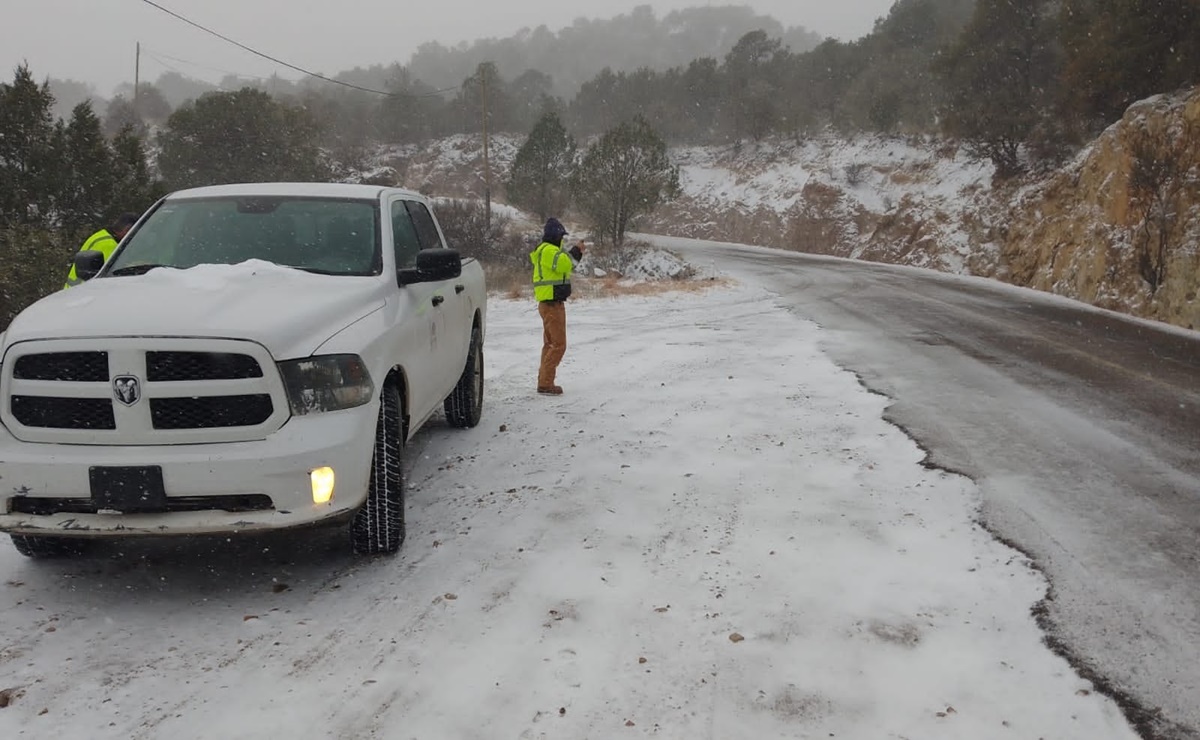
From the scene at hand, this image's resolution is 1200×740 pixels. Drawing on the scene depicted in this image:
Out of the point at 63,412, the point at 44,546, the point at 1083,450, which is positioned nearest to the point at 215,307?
the point at 63,412

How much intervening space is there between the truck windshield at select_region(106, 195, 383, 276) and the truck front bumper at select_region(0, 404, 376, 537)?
1.50 metres

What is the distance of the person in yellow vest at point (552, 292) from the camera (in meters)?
7.49

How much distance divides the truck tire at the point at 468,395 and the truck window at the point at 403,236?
3.73ft

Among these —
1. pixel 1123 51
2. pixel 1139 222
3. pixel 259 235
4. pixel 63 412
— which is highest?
pixel 1123 51

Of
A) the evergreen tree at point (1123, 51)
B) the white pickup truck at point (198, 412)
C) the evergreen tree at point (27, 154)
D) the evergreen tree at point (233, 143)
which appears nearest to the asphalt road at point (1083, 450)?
the white pickup truck at point (198, 412)

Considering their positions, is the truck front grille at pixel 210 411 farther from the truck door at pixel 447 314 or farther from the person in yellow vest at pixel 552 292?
the person in yellow vest at pixel 552 292

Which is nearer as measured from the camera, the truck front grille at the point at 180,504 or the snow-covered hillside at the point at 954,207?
the truck front grille at the point at 180,504

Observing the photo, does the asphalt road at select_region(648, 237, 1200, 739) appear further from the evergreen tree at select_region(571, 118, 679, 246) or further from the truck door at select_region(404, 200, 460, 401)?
the evergreen tree at select_region(571, 118, 679, 246)

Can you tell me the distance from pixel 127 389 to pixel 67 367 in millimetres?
302

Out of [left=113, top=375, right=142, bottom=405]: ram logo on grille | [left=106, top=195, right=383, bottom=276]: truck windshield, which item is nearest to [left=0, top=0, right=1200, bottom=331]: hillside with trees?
[left=106, top=195, right=383, bottom=276]: truck windshield

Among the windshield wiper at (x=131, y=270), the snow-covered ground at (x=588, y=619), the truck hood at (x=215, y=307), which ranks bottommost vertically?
the snow-covered ground at (x=588, y=619)

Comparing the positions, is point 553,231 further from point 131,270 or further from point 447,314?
point 131,270

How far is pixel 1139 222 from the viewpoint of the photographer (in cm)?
1514

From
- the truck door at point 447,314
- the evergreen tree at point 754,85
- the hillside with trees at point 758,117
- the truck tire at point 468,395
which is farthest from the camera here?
the evergreen tree at point 754,85
